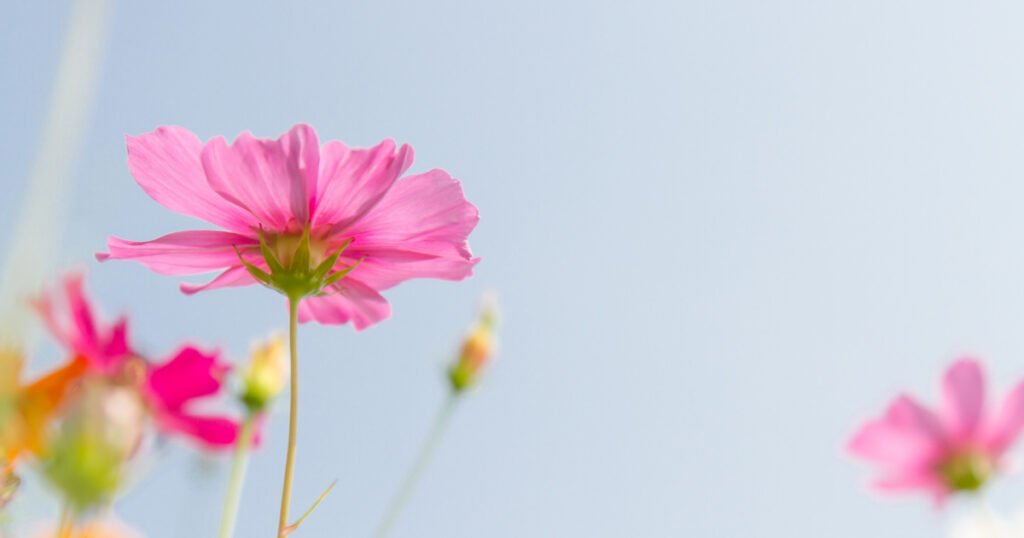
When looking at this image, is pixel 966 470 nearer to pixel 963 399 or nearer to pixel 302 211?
pixel 963 399

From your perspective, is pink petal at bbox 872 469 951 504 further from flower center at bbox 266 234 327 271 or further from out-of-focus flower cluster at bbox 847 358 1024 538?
flower center at bbox 266 234 327 271

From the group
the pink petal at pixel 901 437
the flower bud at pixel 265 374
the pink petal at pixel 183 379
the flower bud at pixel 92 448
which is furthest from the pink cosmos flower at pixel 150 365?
the pink petal at pixel 901 437

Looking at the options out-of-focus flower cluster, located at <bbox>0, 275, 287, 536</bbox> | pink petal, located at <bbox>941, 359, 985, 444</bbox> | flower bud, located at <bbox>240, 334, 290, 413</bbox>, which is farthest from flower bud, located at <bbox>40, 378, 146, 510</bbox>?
pink petal, located at <bbox>941, 359, 985, 444</bbox>

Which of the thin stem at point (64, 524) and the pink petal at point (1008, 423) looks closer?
the thin stem at point (64, 524)

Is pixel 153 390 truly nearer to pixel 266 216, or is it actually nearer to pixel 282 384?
pixel 266 216

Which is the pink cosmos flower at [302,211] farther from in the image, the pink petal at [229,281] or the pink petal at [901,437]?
the pink petal at [901,437]

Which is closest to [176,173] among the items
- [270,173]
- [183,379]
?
[270,173]
